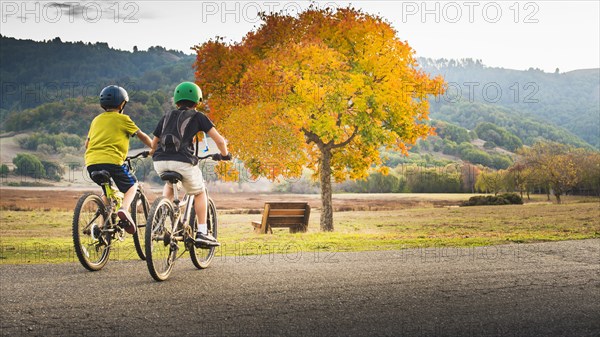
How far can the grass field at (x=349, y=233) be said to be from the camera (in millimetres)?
12688

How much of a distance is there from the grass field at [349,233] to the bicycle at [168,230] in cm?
276

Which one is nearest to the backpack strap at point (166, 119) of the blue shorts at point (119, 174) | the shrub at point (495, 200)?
the blue shorts at point (119, 174)

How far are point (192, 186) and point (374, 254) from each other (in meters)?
4.18

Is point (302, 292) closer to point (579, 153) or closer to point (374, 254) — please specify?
point (374, 254)

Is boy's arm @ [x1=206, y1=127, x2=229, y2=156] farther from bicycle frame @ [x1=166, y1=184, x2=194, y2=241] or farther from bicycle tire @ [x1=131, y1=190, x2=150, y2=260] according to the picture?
bicycle tire @ [x1=131, y1=190, x2=150, y2=260]

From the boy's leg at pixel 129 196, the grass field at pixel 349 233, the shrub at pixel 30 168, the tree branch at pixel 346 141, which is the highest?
the shrub at pixel 30 168

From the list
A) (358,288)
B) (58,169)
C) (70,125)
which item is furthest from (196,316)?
(70,125)

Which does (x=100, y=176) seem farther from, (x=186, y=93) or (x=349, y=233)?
(x=349, y=233)

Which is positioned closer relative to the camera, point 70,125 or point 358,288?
point 358,288

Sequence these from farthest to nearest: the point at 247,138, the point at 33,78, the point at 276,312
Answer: the point at 33,78, the point at 247,138, the point at 276,312

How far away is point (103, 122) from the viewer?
28.2 feet

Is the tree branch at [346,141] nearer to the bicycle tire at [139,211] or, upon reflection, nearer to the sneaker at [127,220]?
the bicycle tire at [139,211]

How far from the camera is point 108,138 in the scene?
857 centimetres

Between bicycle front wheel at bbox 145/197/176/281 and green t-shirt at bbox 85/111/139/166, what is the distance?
4.06ft
